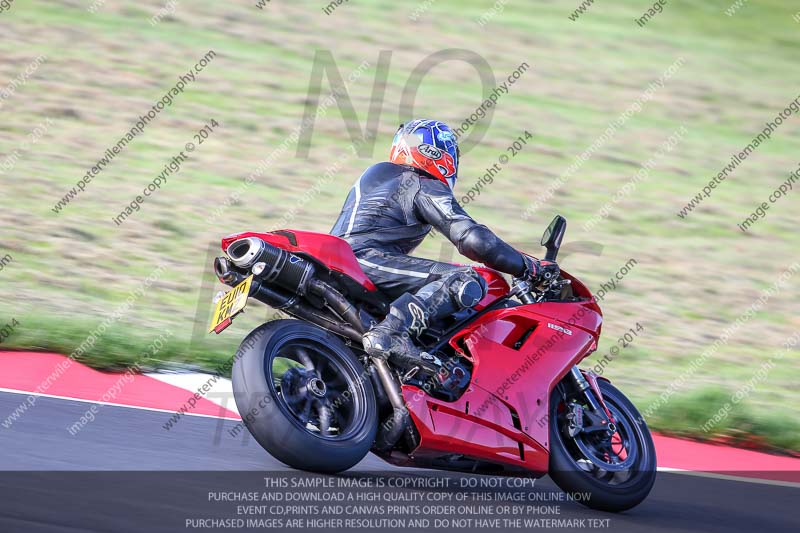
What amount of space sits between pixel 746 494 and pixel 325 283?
3242 mm

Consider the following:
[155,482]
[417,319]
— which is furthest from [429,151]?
[155,482]

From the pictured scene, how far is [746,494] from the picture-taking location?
23.1 ft

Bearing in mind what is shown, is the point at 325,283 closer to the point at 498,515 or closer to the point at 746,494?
the point at 498,515

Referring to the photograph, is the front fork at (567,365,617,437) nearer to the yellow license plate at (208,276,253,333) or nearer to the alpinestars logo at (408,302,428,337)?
the alpinestars logo at (408,302,428,337)

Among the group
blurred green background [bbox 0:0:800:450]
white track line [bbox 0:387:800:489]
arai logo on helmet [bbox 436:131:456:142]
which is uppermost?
arai logo on helmet [bbox 436:131:456:142]

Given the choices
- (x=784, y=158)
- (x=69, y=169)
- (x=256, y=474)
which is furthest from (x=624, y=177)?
(x=256, y=474)

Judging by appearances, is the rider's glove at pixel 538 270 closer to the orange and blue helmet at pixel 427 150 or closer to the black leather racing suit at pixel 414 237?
the black leather racing suit at pixel 414 237

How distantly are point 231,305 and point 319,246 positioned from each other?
569mm

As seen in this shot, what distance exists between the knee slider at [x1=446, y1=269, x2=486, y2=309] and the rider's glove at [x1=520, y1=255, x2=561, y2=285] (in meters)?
0.33

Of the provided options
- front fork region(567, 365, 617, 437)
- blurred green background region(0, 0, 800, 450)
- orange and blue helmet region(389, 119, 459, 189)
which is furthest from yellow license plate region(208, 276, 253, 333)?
blurred green background region(0, 0, 800, 450)

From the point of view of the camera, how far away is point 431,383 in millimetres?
5871

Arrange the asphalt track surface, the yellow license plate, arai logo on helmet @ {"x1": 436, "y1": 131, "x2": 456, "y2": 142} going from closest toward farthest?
1. the asphalt track surface
2. the yellow license plate
3. arai logo on helmet @ {"x1": 436, "y1": 131, "x2": 456, "y2": 142}

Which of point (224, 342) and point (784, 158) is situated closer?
point (224, 342)

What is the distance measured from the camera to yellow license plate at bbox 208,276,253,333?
547 cm
